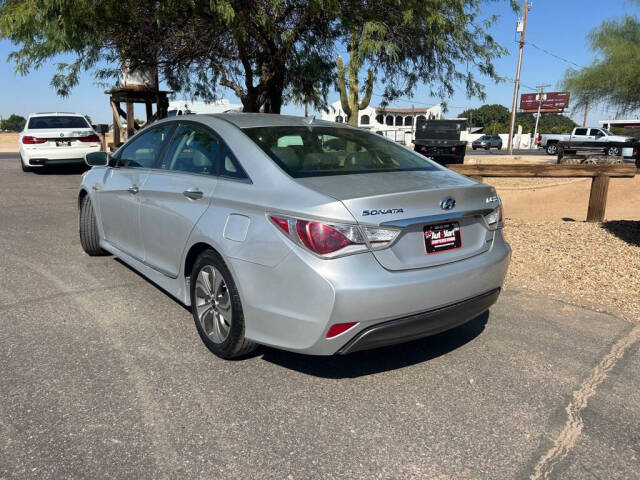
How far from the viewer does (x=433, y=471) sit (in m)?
2.43

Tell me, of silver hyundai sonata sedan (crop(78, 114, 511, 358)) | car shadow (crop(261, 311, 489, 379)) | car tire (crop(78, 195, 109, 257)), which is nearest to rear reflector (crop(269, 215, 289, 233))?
silver hyundai sonata sedan (crop(78, 114, 511, 358))

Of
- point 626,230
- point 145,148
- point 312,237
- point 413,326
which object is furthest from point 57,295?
point 626,230

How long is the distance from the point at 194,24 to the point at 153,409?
7419 mm

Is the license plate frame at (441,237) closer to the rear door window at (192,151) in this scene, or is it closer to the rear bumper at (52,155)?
the rear door window at (192,151)

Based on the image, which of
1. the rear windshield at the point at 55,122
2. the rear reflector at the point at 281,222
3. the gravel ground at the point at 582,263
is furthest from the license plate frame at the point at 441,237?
the rear windshield at the point at 55,122

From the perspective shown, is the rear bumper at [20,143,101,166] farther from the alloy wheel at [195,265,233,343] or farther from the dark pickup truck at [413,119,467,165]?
the dark pickup truck at [413,119,467,165]

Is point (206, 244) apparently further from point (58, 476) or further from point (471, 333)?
point (471, 333)

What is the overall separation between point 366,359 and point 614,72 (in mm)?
29374

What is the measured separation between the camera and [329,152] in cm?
362

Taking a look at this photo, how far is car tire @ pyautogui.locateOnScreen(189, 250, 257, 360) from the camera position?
3193 mm

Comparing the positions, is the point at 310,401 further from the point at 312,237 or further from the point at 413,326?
the point at 312,237

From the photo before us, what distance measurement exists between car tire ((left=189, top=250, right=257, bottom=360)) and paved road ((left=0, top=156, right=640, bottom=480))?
0.14 m

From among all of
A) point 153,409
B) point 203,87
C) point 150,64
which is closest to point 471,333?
point 153,409

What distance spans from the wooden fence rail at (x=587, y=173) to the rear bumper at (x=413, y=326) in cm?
495
